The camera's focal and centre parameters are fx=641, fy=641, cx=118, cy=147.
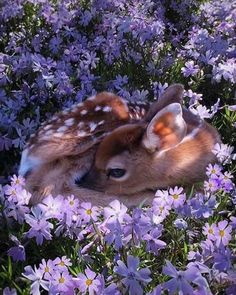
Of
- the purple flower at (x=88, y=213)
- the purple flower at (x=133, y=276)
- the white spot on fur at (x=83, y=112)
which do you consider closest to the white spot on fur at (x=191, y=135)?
the white spot on fur at (x=83, y=112)

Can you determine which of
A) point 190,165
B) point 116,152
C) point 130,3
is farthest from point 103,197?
point 130,3

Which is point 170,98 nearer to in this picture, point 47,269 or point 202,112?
point 202,112

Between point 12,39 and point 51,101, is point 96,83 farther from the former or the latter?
point 12,39

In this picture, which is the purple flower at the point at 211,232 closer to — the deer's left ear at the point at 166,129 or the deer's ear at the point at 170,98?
the deer's left ear at the point at 166,129

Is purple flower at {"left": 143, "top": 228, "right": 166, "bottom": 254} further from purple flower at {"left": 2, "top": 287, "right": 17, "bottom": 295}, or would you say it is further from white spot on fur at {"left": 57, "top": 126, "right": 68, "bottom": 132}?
white spot on fur at {"left": 57, "top": 126, "right": 68, "bottom": 132}

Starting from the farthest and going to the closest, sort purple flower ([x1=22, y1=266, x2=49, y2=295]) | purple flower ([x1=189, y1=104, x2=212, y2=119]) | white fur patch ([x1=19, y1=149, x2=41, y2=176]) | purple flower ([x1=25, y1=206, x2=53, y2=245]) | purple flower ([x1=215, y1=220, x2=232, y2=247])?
purple flower ([x1=189, y1=104, x2=212, y2=119]), white fur patch ([x1=19, y1=149, x2=41, y2=176]), purple flower ([x1=25, y1=206, x2=53, y2=245]), purple flower ([x1=215, y1=220, x2=232, y2=247]), purple flower ([x1=22, y1=266, x2=49, y2=295])

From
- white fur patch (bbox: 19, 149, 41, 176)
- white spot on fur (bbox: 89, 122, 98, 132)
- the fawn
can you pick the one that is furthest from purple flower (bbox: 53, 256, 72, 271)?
white spot on fur (bbox: 89, 122, 98, 132)

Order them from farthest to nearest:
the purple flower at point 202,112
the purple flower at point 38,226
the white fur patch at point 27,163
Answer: the purple flower at point 202,112
the white fur patch at point 27,163
the purple flower at point 38,226

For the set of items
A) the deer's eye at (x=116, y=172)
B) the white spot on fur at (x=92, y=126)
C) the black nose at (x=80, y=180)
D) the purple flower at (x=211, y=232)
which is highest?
the purple flower at (x=211, y=232)
